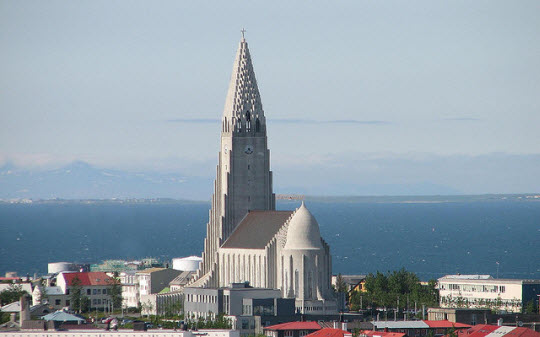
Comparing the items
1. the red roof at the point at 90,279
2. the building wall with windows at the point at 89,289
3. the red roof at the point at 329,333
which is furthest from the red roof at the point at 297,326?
the red roof at the point at 90,279

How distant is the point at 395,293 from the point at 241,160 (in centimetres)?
2405

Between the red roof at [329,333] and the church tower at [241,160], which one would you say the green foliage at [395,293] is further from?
the red roof at [329,333]

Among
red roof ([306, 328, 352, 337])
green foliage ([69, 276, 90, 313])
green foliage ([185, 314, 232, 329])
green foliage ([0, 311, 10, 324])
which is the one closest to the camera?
red roof ([306, 328, 352, 337])

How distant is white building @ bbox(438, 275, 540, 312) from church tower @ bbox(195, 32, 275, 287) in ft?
82.0

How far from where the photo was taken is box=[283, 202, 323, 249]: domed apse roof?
547ft

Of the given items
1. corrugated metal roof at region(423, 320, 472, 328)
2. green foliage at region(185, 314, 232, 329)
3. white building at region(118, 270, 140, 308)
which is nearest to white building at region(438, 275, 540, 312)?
corrugated metal roof at region(423, 320, 472, 328)

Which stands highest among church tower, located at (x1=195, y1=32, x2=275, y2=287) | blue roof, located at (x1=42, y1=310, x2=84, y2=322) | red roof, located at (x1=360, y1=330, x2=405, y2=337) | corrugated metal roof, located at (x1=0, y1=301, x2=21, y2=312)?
church tower, located at (x1=195, y1=32, x2=275, y2=287)

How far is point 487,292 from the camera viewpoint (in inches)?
7328

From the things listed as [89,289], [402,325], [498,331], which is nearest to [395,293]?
[89,289]

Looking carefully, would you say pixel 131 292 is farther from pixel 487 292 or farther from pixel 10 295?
pixel 487 292

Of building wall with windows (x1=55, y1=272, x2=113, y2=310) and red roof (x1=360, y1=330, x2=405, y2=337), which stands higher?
building wall with windows (x1=55, y1=272, x2=113, y2=310)

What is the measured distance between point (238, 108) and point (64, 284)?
29751 mm

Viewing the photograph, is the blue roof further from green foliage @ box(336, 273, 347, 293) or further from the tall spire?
green foliage @ box(336, 273, 347, 293)

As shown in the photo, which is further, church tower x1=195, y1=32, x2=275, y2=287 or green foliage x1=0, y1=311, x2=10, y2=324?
church tower x1=195, y1=32, x2=275, y2=287
